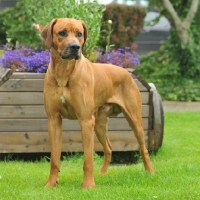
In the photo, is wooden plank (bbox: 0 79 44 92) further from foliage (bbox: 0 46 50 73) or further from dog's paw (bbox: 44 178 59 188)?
dog's paw (bbox: 44 178 59 188)

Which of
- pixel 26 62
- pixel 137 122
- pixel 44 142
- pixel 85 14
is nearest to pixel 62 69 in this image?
pixel 137 122

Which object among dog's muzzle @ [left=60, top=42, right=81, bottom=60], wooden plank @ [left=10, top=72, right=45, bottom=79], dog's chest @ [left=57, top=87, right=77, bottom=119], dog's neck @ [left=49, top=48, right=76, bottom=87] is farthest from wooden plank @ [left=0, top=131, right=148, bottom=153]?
dog's muzzle @ [left=60, top=42, right=81, bottom=60]

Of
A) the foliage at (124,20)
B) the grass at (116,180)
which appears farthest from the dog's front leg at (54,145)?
the foliage at (124,20)

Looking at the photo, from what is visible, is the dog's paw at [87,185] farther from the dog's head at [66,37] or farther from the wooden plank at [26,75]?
the wooden plank at [26,75]

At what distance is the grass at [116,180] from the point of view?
16.5 feet

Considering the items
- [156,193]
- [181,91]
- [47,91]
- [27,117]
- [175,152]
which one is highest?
[47,91]

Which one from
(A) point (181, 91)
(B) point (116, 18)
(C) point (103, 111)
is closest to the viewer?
(C) point (103, 111)

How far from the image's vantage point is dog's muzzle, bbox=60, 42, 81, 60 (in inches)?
203

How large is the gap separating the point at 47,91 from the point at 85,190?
101cm

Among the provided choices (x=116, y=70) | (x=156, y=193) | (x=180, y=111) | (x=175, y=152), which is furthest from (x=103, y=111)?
(x=180, y=111)

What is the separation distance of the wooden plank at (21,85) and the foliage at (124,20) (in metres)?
8.61

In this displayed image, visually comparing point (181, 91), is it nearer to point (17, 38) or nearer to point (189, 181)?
point (17, 38)

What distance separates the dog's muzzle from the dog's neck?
23 centimetres

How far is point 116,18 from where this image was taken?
15.8 m
